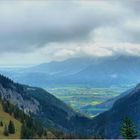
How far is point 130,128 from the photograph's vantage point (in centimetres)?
7288
